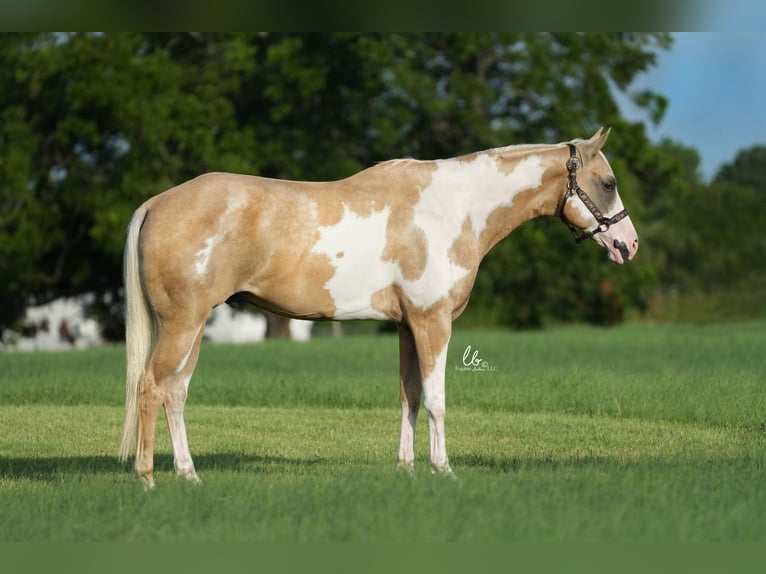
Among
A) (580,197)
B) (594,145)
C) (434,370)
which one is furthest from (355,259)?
(594,145)

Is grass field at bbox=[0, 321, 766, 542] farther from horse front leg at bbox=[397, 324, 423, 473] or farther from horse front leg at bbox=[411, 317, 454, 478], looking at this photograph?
horse front leg at bbox=[411, 317, 454, 478]

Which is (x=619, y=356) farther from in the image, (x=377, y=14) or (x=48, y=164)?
(x=48, y=164)

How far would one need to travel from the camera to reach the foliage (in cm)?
3161

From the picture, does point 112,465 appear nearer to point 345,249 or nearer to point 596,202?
point 345,249

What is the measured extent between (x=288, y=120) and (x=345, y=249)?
27091 mm

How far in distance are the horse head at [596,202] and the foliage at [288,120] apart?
2220 cm

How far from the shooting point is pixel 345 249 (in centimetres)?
849

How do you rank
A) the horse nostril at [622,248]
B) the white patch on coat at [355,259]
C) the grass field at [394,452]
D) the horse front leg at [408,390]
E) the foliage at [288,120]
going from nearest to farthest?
1. the grass field at [394,452]
2. the white patch on coat at [355,259]
3. the horse front leg at [408,390]
4. the horse nostril at [622,248]
5. the foliage at [288,120]

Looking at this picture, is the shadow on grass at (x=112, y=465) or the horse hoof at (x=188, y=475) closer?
the horse hoof at (x=188, y=475)

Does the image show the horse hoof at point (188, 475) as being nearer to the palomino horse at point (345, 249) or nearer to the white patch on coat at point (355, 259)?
the palomino horse at point (345, 249)

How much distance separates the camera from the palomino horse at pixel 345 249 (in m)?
8.27

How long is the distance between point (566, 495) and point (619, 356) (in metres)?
14.9

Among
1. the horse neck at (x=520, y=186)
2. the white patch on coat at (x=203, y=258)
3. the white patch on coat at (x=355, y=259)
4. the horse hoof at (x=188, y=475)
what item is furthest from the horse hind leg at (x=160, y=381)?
the horse neck at (x=520, y=186)

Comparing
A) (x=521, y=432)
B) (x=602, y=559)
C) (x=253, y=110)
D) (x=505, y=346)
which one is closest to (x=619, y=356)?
(x=505, y=346)
